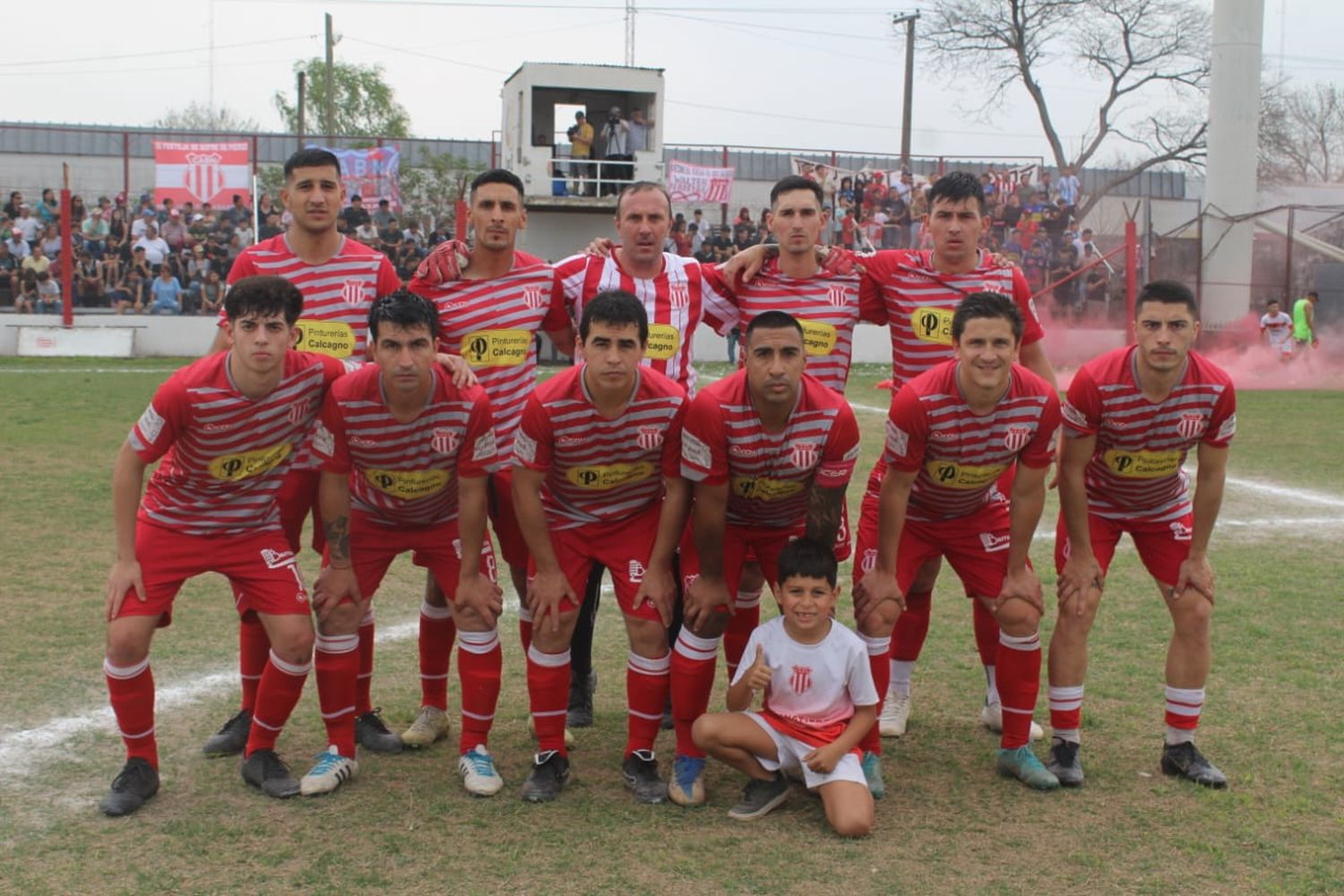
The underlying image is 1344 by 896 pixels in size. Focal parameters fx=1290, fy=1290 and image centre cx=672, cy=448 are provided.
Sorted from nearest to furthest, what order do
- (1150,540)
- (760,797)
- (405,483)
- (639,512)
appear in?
(760,797)
(405,483)
(639,512)
(1150,540)

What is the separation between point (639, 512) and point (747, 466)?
0.49 meters

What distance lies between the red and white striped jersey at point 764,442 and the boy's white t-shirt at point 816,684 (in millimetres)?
581

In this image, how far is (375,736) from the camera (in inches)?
207

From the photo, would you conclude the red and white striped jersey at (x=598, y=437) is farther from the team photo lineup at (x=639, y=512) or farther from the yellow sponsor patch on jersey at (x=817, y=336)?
the yellow sponsor patch on jersey at (x=817, y=336)

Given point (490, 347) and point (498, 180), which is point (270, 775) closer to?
point (490, 347)

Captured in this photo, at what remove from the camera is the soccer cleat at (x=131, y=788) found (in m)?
4.45

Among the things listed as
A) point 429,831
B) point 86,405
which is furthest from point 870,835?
point 86,405

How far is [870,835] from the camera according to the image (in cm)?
440

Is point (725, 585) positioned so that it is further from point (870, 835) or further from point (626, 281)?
point (626, 281)

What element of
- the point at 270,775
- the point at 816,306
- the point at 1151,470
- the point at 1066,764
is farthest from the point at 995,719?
the point at 270,775

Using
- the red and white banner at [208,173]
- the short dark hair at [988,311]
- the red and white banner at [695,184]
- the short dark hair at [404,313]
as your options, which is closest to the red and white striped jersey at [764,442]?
A: the short dark hair at [988,311]

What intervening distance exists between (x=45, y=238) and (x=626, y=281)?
71.1ft

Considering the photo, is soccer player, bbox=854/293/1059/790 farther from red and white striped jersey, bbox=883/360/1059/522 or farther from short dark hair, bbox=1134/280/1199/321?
short dark hair, bbox=1134/280/1199/321

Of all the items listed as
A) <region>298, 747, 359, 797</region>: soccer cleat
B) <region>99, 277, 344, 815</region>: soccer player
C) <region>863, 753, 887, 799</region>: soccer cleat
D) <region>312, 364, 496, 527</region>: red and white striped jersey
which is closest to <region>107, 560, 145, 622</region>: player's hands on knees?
<region>99, 277, 344, 815</region>: soccer player
